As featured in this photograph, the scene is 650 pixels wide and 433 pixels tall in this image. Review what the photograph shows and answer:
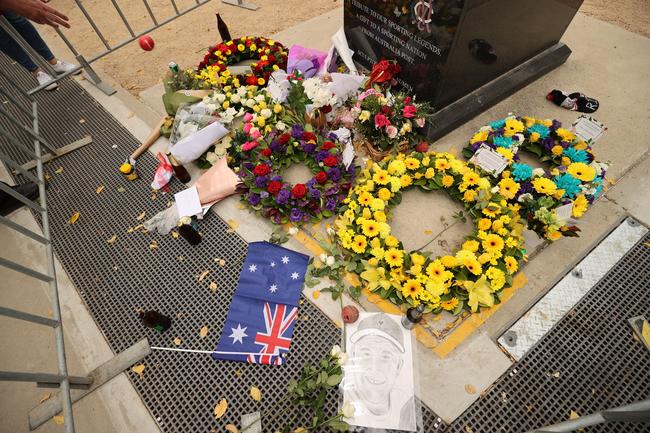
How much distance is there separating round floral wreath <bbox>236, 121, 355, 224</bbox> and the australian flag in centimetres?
36

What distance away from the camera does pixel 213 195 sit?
3098mm

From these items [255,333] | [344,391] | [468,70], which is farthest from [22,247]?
[468,70]

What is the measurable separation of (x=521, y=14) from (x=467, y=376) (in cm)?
334

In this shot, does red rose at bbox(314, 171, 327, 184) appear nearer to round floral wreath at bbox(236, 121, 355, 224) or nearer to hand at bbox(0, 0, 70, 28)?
round floral wreath at bbox(236, 121, 355, 224)

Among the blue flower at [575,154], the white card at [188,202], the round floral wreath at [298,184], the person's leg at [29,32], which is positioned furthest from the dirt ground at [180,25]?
the blue flower at [575,154]

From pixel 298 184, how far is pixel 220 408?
5.74 ft

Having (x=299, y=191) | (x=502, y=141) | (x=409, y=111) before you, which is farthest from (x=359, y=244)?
(x=502, y=141)

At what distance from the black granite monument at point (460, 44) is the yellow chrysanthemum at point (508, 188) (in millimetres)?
889

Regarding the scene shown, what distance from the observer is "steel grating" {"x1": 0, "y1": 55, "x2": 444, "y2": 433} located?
2.32 metres

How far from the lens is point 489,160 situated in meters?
3.01

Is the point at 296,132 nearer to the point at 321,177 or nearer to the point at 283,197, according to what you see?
the point at 321,177

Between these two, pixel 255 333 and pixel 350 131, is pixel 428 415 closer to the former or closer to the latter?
pixel 255 333

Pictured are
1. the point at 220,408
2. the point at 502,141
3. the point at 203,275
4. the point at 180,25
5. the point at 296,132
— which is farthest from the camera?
the point at 180,25

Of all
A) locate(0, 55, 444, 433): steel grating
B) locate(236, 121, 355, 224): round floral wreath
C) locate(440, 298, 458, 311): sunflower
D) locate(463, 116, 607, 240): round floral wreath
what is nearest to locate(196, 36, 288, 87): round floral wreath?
locate(236, 121, 355, 224): round floral wreath
